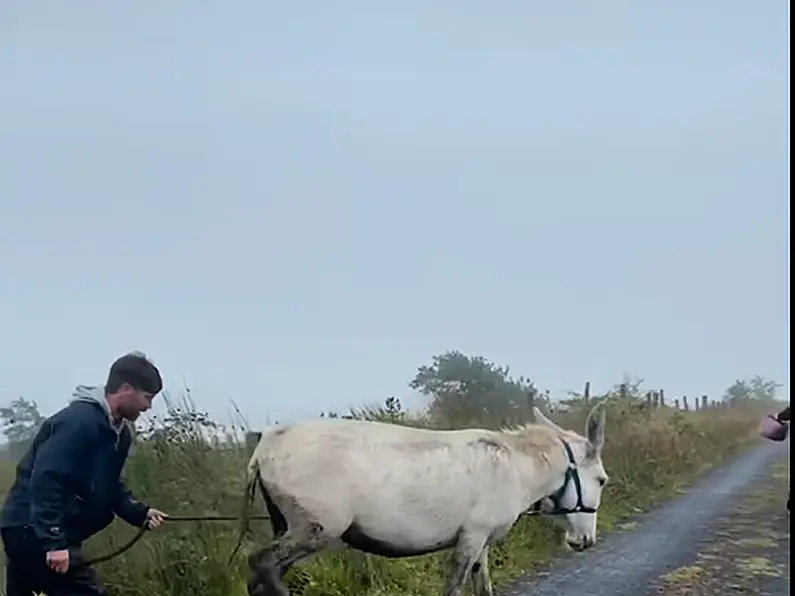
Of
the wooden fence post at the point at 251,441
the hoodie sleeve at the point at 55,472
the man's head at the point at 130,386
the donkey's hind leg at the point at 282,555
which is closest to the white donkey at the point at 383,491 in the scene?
the donkey's hind leg at the point at 282,555

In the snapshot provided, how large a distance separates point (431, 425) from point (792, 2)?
448 cm

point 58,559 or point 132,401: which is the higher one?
point 132,401

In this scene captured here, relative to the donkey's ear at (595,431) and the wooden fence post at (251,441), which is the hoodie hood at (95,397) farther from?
the donkey's ear at (595,431)

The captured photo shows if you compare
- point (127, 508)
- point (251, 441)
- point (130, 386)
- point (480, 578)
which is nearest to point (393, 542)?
point (480, 578)

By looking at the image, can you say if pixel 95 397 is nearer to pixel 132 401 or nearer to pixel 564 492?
pixel 132 401

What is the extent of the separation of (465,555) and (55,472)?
1.83 meters

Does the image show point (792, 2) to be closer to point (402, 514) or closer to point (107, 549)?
point (402, 514)

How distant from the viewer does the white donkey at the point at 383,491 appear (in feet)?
13.5

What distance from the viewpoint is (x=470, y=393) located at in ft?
25.3

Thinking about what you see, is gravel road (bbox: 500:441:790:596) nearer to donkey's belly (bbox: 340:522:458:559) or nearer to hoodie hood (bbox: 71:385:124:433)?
donkey's belly (bbox: 340:522:458:559)

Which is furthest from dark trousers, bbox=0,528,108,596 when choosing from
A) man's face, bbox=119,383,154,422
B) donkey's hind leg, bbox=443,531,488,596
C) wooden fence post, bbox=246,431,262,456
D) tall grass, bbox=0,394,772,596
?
wooden fence post, bbox=246,431,262,456

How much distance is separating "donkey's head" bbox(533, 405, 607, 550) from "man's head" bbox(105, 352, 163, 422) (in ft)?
6.93

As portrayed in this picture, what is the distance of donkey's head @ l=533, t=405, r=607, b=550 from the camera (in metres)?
4.79

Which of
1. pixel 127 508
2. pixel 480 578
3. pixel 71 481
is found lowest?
pixel 480 578
